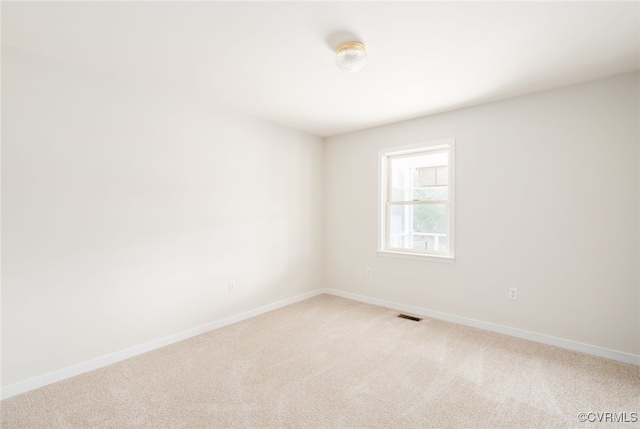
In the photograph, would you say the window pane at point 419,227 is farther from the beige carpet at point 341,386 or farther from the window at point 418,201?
the beige carpet at point 341,386

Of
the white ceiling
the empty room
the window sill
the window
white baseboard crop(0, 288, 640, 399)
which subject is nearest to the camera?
the white ceiling

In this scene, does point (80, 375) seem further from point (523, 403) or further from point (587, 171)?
point (587, 171)

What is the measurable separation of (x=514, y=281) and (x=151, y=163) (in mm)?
3816

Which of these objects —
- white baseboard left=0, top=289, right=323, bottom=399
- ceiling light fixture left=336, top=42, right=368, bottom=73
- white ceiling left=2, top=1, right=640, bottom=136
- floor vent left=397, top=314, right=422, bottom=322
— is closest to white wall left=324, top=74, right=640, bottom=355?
floor vent left=397, top=314, right=422, bottom=322

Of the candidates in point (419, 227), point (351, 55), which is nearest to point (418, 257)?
point (419, 227)

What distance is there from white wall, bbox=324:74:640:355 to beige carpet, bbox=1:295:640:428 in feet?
1.38

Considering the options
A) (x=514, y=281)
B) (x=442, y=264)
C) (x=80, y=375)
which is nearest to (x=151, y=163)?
(x=80, y=375)

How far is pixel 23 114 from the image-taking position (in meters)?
2.23

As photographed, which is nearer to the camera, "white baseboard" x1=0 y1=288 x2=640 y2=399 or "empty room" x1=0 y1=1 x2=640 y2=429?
"empty room" x1=0 y1=1 x2=640 y2=429

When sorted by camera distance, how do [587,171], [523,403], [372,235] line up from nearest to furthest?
[523,403] < [587,171] < [372,235]

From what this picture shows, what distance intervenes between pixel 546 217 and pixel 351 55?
95.7 inches

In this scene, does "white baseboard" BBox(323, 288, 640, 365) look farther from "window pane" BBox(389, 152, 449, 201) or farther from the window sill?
"window pane" BBox(389, 152, 449, 201)

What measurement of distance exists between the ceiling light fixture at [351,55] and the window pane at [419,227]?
7.26 ft

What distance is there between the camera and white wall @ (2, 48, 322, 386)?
2229 mm
